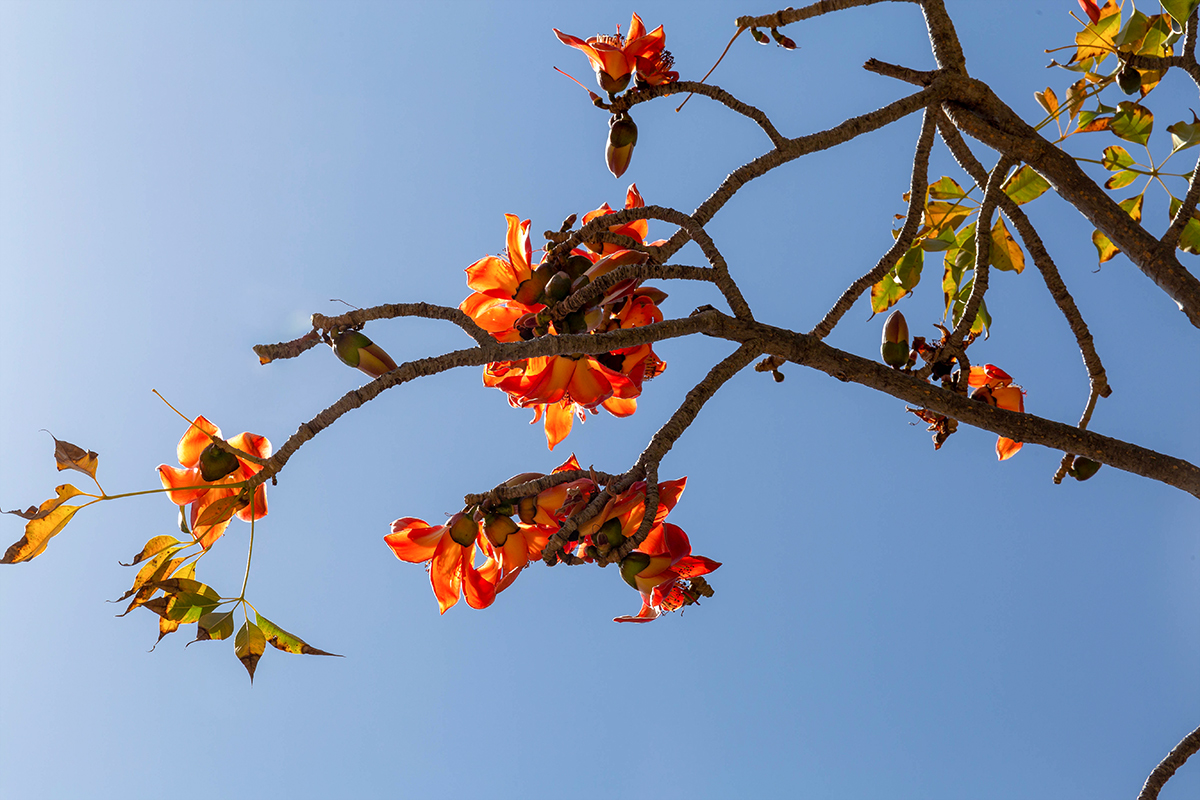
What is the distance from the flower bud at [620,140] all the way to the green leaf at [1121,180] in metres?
0.92

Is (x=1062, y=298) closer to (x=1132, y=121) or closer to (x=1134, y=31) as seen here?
(x=1132, y=121)

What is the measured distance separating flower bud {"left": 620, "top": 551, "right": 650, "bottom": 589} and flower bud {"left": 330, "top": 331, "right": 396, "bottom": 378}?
310mm

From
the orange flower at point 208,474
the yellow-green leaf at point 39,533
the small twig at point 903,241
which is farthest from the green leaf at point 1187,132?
the yellow-green leaf at point 39,533

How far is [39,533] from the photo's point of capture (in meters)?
0.65

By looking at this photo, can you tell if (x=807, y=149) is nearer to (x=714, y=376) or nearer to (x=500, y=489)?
(x=714, y=376)

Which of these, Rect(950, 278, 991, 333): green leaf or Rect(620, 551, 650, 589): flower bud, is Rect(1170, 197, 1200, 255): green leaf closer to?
Rect(950, 278, 991, 333): green leaf

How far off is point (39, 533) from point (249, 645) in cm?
19

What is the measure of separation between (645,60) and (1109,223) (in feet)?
2.13

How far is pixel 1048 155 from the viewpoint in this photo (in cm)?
102

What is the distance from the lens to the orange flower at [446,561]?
2.62 feet

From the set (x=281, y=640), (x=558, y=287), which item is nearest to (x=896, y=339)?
(x=558, y=287)

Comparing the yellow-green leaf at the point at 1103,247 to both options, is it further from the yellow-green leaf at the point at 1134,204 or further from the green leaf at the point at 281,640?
the green leaf at the point at 281,640

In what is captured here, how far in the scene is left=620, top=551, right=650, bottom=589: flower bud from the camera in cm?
81

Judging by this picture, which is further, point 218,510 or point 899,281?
point 899,281
